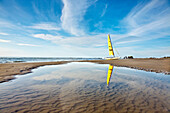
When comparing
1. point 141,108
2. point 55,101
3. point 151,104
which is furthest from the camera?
point 55,101

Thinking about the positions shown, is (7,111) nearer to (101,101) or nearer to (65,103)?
(65,103)

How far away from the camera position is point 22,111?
3465 millimetres

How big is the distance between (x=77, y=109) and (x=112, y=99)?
1.99 meters

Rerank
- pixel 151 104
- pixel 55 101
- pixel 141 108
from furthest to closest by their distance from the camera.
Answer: pixel 55 101 < pixel 151 104 < pixel 141 108

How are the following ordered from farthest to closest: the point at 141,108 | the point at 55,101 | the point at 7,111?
the point at 55,101 → the point at 141,108 → the point at 7,111

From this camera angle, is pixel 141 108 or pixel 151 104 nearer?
pixel 141 108

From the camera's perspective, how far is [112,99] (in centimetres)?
450

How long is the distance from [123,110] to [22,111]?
13.7 feet

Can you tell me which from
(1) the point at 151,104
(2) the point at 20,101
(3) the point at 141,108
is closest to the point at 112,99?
(3) the point at 141,108

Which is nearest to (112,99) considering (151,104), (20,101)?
(151,104)

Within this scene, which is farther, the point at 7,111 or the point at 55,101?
the point at 55,101

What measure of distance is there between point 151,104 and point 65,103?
13.4ft

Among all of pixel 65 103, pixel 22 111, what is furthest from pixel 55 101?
pixel 22 111

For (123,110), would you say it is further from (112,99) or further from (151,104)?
(151,104)
